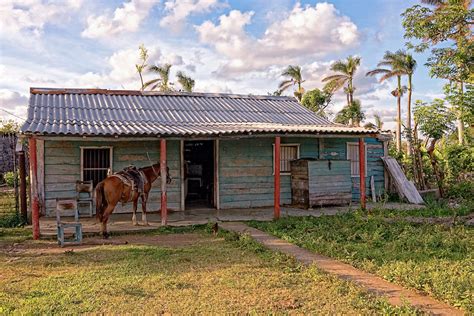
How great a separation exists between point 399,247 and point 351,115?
2637 cm

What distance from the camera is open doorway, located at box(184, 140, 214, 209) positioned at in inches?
582

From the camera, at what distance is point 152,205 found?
1241 cm

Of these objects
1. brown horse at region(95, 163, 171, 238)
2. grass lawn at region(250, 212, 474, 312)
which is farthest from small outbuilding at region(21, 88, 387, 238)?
grass lawn at region(250, 212, 474, 312)

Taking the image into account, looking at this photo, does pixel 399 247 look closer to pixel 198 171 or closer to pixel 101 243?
pixel 101 243

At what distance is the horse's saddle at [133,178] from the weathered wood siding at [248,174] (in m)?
3.53

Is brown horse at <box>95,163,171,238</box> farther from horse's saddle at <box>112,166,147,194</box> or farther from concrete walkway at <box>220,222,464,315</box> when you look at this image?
concrete walkway at <box>220,222,464,315</box>

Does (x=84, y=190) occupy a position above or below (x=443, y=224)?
above

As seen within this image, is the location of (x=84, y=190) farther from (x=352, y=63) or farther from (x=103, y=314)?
(x=352, y=63)

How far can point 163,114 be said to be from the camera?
13.6m

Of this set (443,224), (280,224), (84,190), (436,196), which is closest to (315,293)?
(280,224)

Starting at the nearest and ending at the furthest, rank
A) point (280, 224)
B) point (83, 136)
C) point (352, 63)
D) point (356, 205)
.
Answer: point (83, 136) → point (280, 224) → point (356, 205) → point (352, 63)

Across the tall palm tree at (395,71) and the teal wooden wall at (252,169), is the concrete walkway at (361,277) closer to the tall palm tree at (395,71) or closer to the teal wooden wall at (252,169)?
the teal wooden wall at (252,169)

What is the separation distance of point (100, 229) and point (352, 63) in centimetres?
3166

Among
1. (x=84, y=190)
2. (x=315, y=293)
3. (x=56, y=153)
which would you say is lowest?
(x=315, y=293)
